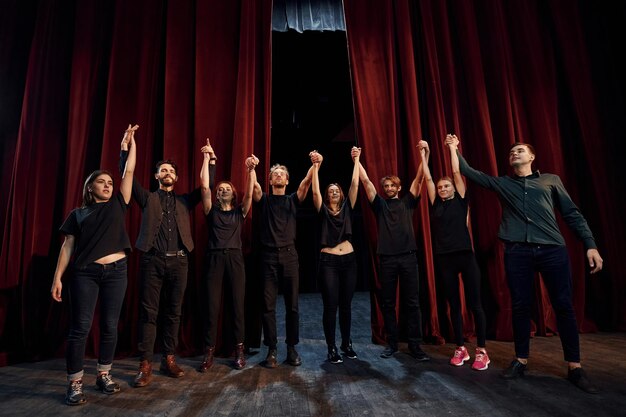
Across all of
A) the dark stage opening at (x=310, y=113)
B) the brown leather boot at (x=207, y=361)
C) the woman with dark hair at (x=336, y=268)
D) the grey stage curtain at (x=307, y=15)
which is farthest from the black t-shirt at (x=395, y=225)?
the dark stage opening at (x=310, y=113)

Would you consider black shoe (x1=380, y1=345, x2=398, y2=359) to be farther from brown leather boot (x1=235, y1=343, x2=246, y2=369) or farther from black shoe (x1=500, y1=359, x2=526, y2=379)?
brown leather boot (x1=235, y1=343, x2=246, y2=369)

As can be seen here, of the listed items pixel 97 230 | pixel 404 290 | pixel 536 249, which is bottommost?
pixel 404 290

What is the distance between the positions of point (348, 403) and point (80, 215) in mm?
1957

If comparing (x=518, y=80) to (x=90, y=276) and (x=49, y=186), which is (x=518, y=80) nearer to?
(x=90, y=276)

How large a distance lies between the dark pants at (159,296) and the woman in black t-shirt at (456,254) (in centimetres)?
196

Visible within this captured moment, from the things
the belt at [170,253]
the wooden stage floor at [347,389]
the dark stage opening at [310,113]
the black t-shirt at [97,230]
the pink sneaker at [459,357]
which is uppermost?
the dark stage opening at [310,113]

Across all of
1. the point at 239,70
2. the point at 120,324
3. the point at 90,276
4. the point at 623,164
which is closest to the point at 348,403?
the point at 90,276

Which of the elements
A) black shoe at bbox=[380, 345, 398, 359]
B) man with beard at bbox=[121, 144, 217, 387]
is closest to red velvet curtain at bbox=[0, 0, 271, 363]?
man with beard at bbox=[121, 144, 217, 387]

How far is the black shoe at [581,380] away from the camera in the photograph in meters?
1.78

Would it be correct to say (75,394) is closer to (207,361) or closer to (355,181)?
(207,361)

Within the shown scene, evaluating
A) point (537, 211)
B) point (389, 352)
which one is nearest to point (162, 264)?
point (389, 352)

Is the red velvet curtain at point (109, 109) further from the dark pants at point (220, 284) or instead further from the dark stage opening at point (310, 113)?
the dark stage opening at point (310, 113)

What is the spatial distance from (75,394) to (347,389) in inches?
60.3

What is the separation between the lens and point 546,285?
2078 millimetres
